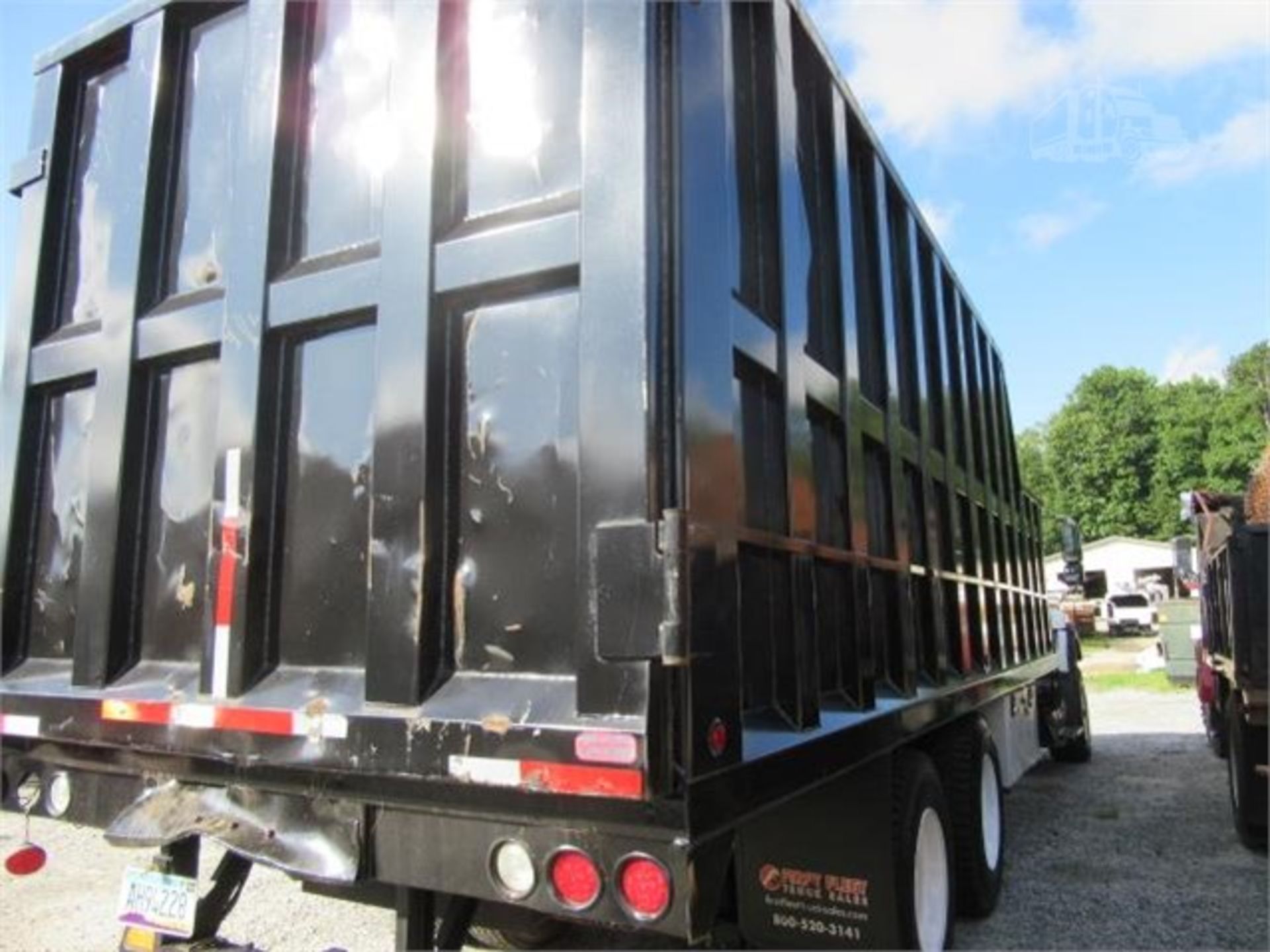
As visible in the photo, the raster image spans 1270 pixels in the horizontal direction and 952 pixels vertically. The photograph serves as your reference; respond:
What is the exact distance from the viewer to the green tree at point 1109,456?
56.2m

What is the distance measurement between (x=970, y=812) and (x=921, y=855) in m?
0.84

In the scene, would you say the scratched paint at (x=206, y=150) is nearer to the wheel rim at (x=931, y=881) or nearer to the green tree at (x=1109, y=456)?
the wheel rim at (x=931, y=881)

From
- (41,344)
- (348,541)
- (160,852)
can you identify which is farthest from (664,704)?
(41,344)

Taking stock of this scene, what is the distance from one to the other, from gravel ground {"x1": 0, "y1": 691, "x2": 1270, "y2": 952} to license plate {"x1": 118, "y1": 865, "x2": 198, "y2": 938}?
0.52 metres

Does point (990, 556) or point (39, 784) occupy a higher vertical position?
point (990, 556)

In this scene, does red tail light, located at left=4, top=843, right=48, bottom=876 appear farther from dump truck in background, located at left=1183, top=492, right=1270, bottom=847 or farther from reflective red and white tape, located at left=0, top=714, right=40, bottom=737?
dump truck in background, located at left=1183, top=492, right=1270, bottom=847

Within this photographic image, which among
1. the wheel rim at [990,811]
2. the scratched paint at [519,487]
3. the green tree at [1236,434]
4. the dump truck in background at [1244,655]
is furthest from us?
the green tree at [1236,434]

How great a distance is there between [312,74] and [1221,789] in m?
8.40

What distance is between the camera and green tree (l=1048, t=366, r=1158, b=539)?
56188 millimetres

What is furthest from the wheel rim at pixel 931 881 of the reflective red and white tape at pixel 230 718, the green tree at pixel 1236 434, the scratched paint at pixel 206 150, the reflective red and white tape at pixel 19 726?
the green tree at pixel 1236 434

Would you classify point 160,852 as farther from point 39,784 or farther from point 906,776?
point 906,776

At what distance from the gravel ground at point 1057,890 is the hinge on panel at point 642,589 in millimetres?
2126

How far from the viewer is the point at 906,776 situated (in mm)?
3367

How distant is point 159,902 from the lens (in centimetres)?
248
